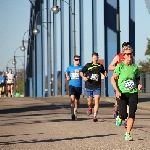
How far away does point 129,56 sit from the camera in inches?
381

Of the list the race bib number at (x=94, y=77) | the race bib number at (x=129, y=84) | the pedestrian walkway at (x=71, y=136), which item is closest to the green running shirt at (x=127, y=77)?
the race bib number at (x=129, y=84)

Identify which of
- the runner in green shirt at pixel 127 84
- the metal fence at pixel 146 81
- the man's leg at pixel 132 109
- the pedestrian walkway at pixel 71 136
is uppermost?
the metal fence at pixel 146 81

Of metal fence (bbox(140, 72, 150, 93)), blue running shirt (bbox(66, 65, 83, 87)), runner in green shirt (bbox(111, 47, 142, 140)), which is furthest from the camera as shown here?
metal fence (bbox(140, 72, 150, 93))

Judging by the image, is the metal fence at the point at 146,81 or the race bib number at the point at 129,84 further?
the metal fence at the point at 146,81

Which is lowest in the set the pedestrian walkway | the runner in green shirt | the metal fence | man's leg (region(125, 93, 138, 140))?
the pedestrian walkway

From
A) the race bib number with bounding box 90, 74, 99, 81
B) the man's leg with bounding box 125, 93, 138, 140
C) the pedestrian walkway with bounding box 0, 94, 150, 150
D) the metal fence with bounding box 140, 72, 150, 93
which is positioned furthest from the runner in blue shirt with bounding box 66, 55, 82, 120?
the metal fence with bounding box 140, 72, 150, 93

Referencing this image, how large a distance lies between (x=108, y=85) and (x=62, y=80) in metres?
20.4

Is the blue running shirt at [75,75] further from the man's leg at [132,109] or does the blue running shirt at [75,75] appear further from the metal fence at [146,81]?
the metal fence at [146,81]

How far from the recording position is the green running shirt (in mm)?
9797

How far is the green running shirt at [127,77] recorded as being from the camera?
9.80 metres

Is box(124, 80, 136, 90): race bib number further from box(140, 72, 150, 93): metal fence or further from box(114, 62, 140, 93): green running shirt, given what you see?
box(140, 72, 150, 93): metal fence

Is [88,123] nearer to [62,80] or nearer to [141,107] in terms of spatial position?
[141,107]

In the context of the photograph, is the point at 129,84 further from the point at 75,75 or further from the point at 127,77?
the point at 75,75

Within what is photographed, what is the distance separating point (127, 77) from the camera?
32.1 feet
